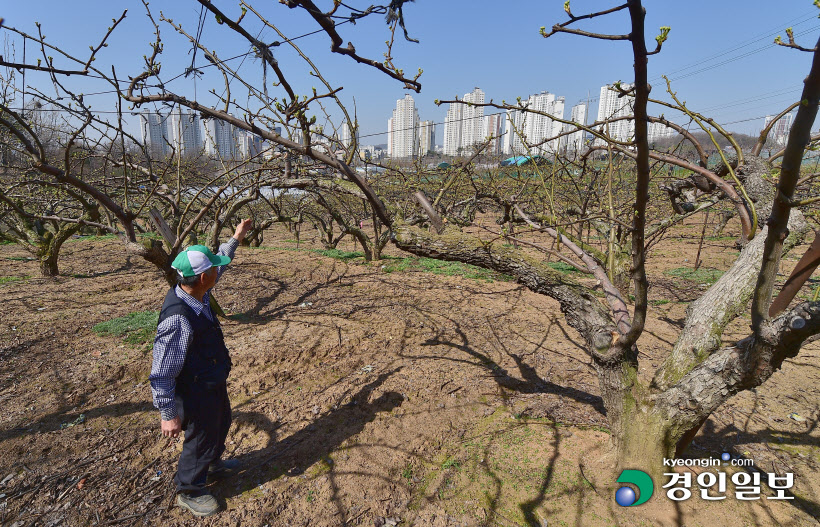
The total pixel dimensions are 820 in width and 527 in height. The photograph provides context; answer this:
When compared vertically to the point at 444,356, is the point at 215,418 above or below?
above

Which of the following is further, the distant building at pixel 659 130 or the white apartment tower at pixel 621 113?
the distant building at pixel 659 130

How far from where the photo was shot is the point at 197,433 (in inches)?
91.2

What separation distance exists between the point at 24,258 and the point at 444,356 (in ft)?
32.3

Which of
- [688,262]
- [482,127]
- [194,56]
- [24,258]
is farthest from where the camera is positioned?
[482,127]

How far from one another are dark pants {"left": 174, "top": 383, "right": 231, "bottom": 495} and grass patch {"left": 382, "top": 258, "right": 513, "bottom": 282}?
→ 5.15 metres

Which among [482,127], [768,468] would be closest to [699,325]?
[768,468]

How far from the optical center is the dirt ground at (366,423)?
2.30 metres

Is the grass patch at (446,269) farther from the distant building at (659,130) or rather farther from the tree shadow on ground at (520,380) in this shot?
the distant building at (659,130)

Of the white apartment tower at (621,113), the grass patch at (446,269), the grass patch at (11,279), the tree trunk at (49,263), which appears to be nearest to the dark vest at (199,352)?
the white apartment tower at (621,113)

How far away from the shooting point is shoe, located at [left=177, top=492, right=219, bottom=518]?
2.29 m

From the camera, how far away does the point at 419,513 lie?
2.29 m

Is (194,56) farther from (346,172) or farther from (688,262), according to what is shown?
(688,262)

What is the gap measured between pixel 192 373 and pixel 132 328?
298 centimetres

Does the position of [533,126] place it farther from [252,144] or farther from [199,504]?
[199,504]
